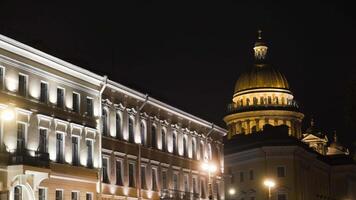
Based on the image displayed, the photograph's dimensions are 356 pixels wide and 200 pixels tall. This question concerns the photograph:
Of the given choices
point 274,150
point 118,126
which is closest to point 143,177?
point 118,126

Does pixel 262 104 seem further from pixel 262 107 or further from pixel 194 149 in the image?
pixel 194 149

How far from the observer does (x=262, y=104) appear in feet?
423

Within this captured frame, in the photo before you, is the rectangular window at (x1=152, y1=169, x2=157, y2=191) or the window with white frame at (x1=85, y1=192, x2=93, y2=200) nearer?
the window with white frame at (x1=85, y1=192, x2=93, y2=200)

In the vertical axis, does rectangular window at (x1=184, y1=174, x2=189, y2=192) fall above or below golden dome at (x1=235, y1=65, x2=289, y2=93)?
below

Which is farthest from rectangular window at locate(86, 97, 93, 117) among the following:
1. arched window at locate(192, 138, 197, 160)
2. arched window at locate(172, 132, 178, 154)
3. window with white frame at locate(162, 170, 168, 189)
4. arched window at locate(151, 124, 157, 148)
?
arched window at locate(192, 138, 197, 160)

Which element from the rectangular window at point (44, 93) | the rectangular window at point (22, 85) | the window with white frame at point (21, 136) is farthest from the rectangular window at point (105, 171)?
the rectangular window at point (22, 85)

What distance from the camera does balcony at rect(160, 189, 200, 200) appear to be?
58344 millimetres

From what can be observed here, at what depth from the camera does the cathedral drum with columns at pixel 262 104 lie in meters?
128

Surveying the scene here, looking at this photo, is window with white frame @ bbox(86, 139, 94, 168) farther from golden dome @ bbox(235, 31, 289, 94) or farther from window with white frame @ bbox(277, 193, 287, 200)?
golden dome @ bbox(235, 31, 289, 94)

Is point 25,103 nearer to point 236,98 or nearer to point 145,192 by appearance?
point 145,192

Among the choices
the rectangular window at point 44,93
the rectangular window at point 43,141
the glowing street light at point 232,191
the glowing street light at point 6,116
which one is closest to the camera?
the glowing street light at point 6,116

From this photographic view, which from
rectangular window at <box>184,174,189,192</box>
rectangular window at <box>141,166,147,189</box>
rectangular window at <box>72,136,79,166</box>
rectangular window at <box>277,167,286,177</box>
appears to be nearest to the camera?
rectangular window at <box>72,136,79,166</box>

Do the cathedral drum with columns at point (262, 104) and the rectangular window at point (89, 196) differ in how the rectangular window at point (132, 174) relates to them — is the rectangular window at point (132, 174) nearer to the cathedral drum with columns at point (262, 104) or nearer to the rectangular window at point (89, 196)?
the rectangular window at point (89, 196)

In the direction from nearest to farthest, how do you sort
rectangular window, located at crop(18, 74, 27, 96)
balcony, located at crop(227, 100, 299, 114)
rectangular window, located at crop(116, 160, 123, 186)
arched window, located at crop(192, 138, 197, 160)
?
rectangular window, located at crop(18, 74, 27, 96) < rectangular window, located at crop(116, 160, 123, 186) < arched window, located at crop(192, 138, 197, 160) < balcony, located at crop(227, 100, 299, 114)
